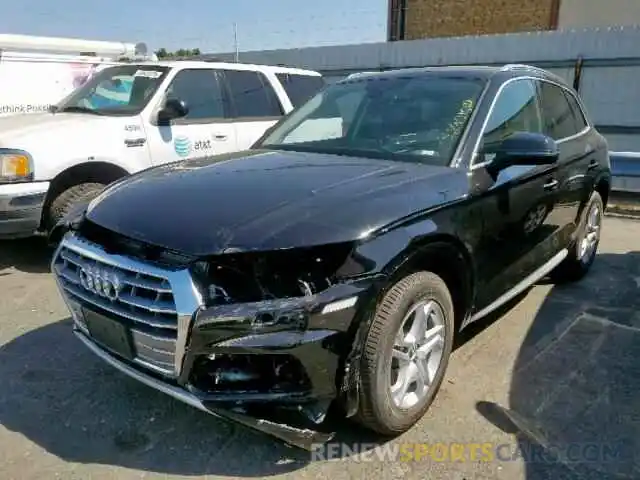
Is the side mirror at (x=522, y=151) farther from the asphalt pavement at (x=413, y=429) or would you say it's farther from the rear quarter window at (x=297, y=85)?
the rear quarter window at (x=297, y=85)

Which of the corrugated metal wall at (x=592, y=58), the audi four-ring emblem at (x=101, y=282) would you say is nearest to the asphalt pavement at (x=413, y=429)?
the audi four-ring emblem at (x=101, y=282)

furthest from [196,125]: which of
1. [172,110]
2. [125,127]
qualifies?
[125,127]

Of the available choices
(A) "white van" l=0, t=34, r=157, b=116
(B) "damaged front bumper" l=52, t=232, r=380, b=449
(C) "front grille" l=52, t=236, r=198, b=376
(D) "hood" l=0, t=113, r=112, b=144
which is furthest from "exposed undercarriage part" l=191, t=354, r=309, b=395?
(A) "white van" l=0, t=34, r=157, b=116

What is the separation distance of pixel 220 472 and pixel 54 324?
2108 mm

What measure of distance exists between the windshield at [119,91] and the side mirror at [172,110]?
0.21m

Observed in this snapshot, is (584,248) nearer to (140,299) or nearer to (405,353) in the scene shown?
(405,353)

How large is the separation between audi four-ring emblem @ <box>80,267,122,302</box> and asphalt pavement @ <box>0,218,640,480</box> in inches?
29.2

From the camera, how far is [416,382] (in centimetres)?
273

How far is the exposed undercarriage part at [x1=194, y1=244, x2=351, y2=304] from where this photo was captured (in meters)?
2.16

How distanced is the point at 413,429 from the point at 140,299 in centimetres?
145

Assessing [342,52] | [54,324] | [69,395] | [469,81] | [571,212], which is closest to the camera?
A: [69,395]

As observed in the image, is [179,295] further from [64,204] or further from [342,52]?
[342,52]

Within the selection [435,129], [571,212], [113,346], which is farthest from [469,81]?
[113,346]

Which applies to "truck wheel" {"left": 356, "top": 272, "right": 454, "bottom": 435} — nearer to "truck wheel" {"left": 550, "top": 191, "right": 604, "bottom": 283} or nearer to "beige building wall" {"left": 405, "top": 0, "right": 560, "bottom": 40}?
"truck wheel" {"left": 550, "top": 191, "right": 604, "bottom": 283}
